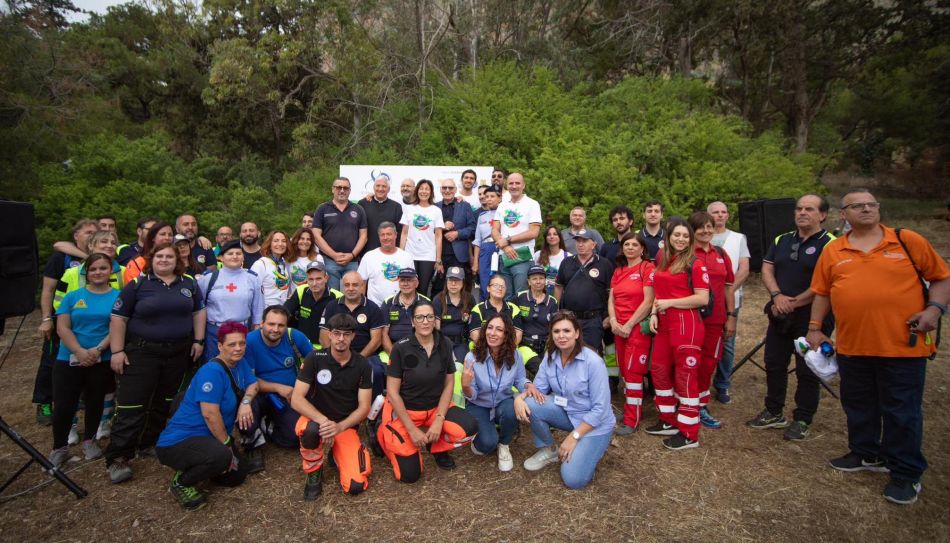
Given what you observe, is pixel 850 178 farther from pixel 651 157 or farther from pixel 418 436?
pixel 418 436

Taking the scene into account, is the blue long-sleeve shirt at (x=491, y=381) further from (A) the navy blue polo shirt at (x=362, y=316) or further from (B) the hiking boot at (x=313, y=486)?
(B) the hiking boot at (x=313, y=486)

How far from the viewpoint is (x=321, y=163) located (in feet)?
44.3

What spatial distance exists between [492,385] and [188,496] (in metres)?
2.35

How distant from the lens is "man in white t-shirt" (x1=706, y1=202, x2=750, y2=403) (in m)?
5.19

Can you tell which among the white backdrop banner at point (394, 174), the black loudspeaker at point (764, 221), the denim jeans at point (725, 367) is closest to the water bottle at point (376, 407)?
the denim jeans at point (725, 367)

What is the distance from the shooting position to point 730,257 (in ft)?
17.0

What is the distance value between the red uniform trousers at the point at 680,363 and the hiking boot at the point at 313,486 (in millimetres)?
2850

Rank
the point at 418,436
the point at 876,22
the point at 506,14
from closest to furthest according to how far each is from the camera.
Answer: the point at 418,436 → the point at 506,14 → the point at 876,22

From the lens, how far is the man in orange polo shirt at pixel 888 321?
10.9ft

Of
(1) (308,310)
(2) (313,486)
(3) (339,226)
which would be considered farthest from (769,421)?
(3) (339,226)

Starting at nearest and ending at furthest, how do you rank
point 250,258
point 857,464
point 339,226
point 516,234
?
point 857,464 < point 250,258 < point 516,234 < point 339,226

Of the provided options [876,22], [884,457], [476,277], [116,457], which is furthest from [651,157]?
[876,22]

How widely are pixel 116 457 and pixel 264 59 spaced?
A: 12668 millimetres

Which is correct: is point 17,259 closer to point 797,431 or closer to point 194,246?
point 194,246
